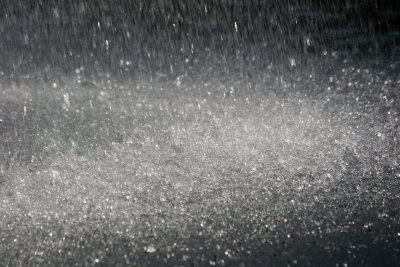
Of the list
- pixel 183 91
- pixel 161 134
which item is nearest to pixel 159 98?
pixel 183 91

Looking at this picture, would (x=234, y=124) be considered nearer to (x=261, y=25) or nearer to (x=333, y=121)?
(x=333, y=121)

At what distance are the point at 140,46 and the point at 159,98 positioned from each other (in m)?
0.59

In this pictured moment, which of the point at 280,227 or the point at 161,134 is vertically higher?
the point at 161,134

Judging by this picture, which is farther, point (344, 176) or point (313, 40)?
point (313, 40)

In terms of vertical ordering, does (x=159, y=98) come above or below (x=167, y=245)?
above

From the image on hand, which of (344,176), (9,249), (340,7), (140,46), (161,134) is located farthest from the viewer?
(340,7)

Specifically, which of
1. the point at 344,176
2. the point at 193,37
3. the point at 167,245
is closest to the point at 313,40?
the point at 193,37

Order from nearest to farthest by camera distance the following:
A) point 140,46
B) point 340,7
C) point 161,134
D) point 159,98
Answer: point 161,134 < point 159,98 < point 140,46 < point 340,7

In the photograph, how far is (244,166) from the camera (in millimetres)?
1369

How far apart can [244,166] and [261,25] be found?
1.31m

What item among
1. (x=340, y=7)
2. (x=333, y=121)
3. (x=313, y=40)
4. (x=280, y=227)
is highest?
(x=340, y=7)

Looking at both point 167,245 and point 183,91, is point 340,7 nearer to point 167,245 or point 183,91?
point 183,91

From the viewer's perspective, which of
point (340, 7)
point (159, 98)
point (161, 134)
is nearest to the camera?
point (161, 134)

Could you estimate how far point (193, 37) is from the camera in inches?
93.8
